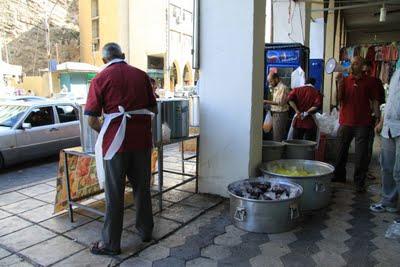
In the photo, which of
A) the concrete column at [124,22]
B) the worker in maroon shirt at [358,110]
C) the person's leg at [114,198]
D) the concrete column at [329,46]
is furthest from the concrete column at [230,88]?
the concrete column at [124,22]

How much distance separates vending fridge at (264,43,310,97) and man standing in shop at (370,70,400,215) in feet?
8.43

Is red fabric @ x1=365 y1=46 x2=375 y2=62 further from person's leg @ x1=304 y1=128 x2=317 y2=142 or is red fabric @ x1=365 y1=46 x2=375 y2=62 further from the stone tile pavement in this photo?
the stone tile pavement

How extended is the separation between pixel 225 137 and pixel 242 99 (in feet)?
1.70

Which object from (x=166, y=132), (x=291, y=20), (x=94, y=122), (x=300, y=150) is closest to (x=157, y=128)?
(x=166, y=132)

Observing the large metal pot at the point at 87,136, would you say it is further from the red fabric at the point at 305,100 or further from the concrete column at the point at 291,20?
the concrete column at the point at 291,20

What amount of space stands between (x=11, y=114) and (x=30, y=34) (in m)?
37.5

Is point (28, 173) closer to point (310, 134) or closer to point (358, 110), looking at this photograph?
point (310, 134)

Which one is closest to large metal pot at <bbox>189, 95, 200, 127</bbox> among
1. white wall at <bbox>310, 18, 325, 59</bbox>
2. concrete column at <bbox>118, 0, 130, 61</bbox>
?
white wall at <bbox>310, 18, 325, 59</bbox>

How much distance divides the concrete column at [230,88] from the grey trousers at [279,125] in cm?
138

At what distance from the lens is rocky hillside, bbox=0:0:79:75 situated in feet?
121

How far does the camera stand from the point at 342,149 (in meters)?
4.99

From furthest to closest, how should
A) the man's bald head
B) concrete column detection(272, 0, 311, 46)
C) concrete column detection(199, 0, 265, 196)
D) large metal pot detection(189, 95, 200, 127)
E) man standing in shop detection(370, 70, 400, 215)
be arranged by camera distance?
concrete column detection(272, 0, 311, 46) < large metal pot detection(189, 95, 200, 127) < concrete column detection(199, 0, 265, 196) < man standing in shop detection(370, 70, 400, 215) < the man's bald head

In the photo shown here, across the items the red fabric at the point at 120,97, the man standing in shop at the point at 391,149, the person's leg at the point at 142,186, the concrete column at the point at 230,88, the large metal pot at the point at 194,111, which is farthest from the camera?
the large metal pot at the point at 194,111

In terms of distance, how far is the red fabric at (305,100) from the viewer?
5.55 m
